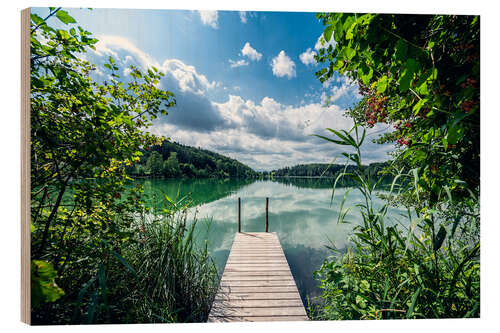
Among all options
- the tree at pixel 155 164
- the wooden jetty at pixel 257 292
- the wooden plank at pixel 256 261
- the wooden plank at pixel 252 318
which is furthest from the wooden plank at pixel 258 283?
the tree at pixel 155 164

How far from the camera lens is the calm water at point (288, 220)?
2.21m

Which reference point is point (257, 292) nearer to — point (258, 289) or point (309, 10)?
point (258, 289)

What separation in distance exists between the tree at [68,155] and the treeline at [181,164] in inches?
16.3

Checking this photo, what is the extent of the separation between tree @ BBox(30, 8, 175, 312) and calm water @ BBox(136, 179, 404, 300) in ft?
1.61

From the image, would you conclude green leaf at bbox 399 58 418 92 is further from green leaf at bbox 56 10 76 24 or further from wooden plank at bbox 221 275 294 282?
wooden plank at bbox 221 275 294 282

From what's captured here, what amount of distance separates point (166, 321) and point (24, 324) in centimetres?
84


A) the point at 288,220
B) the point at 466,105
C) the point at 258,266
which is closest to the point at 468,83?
the point at 466,105

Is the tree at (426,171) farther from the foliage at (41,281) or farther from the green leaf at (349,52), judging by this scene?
the foliage at (41,281)

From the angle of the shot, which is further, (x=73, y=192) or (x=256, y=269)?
(x=256, y=269)

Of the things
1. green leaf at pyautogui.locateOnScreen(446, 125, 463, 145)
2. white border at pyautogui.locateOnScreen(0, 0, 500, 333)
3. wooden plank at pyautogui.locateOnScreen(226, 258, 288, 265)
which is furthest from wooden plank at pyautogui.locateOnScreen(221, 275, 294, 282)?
green leaf at pyautogui.locateOnScreen(446, 125, 463, 145)

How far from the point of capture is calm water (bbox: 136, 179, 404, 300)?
87.0 inches

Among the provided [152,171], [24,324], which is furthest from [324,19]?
[24,324]
